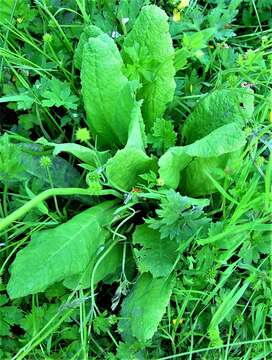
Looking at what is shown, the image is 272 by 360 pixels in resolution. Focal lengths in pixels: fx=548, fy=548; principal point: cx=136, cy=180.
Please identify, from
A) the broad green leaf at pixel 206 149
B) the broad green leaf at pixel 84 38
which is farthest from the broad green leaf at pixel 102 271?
the broad green leaf at pixel 84 38

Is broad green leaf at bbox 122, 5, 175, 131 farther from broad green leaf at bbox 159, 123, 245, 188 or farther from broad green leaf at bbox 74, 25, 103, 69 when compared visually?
broad green leaf at bbox 159, 123, 245, 188

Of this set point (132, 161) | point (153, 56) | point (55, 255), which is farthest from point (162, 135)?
point (55, 255)

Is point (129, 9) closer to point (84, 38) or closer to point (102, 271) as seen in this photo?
point (84, 38)

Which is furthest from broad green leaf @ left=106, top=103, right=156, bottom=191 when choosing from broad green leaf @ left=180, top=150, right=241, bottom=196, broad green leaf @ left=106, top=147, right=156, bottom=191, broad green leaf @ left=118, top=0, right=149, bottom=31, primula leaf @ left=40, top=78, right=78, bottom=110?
broad green leaf @ left=118, top=0, right=149, bottom=31

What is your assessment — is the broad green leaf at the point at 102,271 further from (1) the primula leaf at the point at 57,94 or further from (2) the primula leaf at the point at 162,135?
(1) the primula leaf at the point at 57,94

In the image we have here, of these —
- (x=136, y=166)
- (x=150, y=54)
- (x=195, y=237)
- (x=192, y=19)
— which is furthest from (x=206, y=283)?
(x=192, y=19)

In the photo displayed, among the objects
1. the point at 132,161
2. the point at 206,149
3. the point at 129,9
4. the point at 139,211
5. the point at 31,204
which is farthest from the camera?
the point at 129,9
